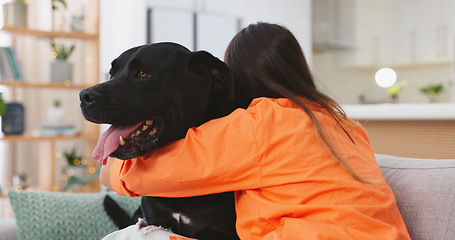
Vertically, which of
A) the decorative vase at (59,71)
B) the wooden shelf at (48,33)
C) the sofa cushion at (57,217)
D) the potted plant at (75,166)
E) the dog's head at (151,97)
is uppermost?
the wooden shelf at (48,33)

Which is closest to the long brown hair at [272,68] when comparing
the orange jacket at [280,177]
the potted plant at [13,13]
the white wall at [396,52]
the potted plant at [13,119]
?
the orange jacket at [280,177]

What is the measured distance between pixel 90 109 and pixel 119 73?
0.45 feet

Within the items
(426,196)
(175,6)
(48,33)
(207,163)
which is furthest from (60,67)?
(426,196)

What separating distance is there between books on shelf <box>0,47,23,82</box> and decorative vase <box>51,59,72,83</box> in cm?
26

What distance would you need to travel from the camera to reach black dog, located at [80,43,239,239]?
100 cm

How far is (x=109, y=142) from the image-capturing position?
1.00 meters

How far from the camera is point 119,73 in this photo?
107 cm

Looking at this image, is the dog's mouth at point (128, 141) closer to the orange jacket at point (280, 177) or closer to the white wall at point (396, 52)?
the orange jacket at point (280, 177)

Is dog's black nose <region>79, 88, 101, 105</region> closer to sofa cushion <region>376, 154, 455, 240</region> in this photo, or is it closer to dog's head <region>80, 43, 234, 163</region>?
dog's head <region>80, 43, 234, 163</region>

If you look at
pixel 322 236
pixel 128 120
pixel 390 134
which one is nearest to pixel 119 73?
pixel 128 120

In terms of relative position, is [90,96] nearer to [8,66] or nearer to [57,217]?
[57,217]

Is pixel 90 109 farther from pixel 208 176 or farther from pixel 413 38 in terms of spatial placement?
pixel 413 38

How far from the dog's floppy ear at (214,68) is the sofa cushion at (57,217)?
2.25ft

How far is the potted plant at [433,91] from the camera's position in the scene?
18.0 feet
